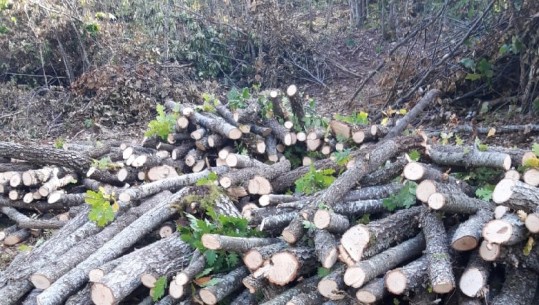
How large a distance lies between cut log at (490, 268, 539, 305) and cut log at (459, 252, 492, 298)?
114mm

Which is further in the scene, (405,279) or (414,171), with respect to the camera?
(414,171)

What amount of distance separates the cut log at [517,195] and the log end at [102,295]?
269cm

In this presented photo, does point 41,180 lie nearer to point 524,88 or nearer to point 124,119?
point 124,119

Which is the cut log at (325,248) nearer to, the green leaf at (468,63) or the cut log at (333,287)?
the cut log at (333,287)

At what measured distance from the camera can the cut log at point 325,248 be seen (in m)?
3.29

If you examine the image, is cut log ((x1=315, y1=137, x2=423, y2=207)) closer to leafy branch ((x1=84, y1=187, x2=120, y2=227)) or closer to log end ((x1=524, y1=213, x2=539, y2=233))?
log end ((x1=524, y1=213, x2=539, y2=233))

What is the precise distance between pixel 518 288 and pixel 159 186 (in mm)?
3534

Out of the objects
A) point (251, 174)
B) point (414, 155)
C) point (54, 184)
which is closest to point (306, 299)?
point (414, 155)

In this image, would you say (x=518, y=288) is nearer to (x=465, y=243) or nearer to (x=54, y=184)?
(x=465, y=243)

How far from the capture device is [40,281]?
3.99 m


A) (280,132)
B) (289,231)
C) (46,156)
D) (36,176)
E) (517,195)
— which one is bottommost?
(280,132)

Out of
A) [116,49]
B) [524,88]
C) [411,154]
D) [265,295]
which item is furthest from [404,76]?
[265,295]

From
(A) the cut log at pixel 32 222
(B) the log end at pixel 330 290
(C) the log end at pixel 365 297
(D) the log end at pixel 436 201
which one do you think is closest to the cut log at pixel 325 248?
(B) the log end at pixel 330 290

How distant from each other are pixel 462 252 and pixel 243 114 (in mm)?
3764
